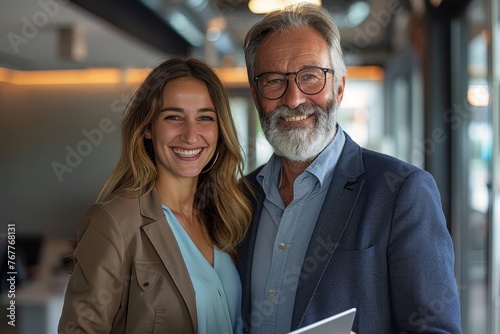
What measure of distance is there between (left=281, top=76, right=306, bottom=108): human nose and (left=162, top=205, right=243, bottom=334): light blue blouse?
0.55 m

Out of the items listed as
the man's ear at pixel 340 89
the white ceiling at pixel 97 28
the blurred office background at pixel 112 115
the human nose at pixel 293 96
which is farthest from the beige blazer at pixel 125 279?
the white ceiling at pixel 97 28

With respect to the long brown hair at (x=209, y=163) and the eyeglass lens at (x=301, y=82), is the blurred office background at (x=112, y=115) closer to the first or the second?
the long brown hair at (x=209, y=163)

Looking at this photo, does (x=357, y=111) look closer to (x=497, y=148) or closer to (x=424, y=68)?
(x=424, y=68)

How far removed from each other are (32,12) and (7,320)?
7.26ft

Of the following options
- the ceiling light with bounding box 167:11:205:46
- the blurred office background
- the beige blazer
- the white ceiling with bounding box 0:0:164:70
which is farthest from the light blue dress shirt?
the ceiling light with bounding box 167:11:205:46

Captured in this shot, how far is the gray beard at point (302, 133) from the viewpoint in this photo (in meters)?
1.93

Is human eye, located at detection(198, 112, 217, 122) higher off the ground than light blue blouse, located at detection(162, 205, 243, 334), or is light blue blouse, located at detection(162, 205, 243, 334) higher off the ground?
human eye, located at detection(198, 112, 217, 122)

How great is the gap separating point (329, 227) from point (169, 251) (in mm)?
527

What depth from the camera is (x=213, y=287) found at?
1962 mm

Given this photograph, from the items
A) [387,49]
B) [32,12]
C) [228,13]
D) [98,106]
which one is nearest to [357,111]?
[387,49]

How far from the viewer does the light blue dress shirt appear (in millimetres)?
1834

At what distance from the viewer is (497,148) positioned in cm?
385

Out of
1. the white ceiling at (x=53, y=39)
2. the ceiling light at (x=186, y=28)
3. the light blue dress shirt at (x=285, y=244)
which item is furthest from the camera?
the ceiling light at (x=186, y=28)

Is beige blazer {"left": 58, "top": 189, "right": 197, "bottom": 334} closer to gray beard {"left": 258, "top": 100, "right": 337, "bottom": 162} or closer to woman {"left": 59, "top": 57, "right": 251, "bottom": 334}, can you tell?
woman {"left": 59, "top": 57, "right": 251, "bottom": 334}
